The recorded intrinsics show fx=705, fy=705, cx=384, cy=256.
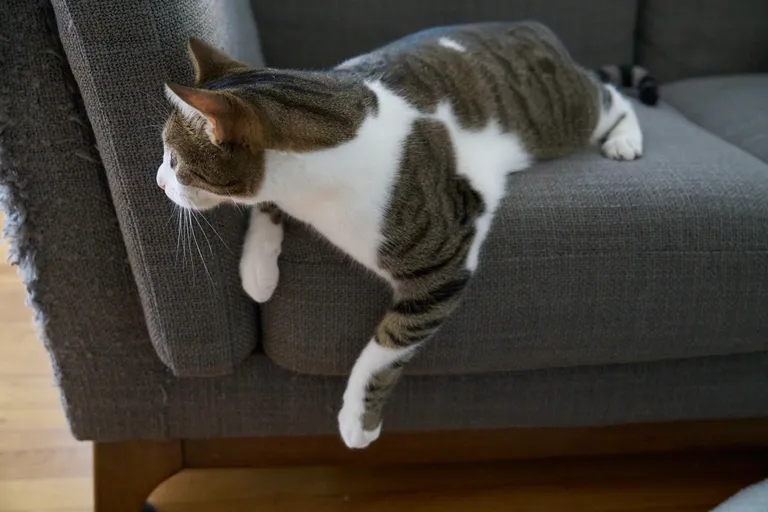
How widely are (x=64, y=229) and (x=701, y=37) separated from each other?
156 cm

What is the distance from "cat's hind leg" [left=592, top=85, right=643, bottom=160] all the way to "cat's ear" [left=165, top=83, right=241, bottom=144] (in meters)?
0.73

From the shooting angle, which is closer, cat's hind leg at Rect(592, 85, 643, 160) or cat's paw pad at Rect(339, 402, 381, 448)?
cat's paw pad at Rect(339, 402, 381, 448)

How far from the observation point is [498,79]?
1224mm

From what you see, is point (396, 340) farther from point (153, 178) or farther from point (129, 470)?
point (129, 470)

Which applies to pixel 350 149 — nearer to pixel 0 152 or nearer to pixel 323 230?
pixel 323 230

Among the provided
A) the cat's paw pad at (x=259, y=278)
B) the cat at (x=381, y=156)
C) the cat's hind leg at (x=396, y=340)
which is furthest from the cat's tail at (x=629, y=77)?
the cat's paw pad at (x=259, y=278)

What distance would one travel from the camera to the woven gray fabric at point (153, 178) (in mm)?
814

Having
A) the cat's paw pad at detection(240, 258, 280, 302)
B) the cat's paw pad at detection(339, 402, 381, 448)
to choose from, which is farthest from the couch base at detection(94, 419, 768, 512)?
the cat's paw pad at detection(240, 258, 280, 302)

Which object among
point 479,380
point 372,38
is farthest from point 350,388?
point 372,38

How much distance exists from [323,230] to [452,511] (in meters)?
0.59

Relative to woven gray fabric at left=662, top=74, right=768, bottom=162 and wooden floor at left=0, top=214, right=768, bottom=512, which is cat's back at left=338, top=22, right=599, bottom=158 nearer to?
woven gray fabric at left=662, top=74, right=768, bottom=162

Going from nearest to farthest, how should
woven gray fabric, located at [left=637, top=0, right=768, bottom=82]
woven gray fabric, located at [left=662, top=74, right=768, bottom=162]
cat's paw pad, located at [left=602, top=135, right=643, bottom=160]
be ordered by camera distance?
cat's paw pad, located at [left=602, top=135, right=643, bottom=160]
woven gray fabric, located at [left=662, top=74, right=768, bottom=162]
woven gray fabric, located at [left=637, top=0, right=768, bottom=82]

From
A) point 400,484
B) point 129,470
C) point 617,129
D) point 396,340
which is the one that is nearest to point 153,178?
point 396,340

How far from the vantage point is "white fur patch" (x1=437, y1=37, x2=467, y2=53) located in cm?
123
